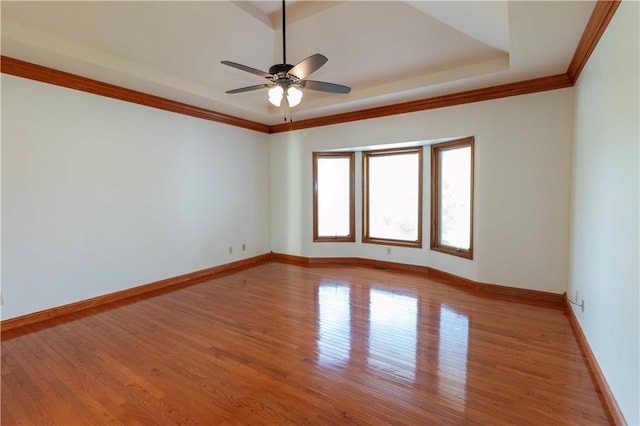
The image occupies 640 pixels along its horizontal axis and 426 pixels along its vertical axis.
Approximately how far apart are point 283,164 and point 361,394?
4726 millimetres

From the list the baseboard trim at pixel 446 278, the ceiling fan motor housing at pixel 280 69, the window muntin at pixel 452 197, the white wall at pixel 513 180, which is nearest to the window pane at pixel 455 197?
the window muntin at pixel 452 197

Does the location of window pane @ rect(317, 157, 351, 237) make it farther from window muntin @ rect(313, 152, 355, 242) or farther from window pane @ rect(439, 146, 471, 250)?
window pane @ rect(439, 146, 471, 250)

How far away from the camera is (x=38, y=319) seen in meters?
3.37

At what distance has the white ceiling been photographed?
2742 millimetres

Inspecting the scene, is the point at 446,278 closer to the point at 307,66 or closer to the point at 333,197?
the point at 333,197

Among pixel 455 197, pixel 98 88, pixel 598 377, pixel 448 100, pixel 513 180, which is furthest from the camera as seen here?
pixel 455 197

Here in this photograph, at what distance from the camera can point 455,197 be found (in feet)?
15.7

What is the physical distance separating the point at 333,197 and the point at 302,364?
383 centimetres

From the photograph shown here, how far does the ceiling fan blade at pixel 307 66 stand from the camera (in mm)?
2415

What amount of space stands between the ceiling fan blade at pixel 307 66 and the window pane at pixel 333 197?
3.29m

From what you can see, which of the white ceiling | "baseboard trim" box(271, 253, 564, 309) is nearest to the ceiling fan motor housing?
the white ceiling

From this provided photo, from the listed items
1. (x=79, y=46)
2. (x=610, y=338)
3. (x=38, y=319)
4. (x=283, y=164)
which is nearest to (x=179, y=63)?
(x=79, y=46)

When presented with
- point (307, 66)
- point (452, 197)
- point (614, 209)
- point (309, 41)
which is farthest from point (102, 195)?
point (614, 209)

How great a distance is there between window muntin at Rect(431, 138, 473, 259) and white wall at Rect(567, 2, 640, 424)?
159cm
